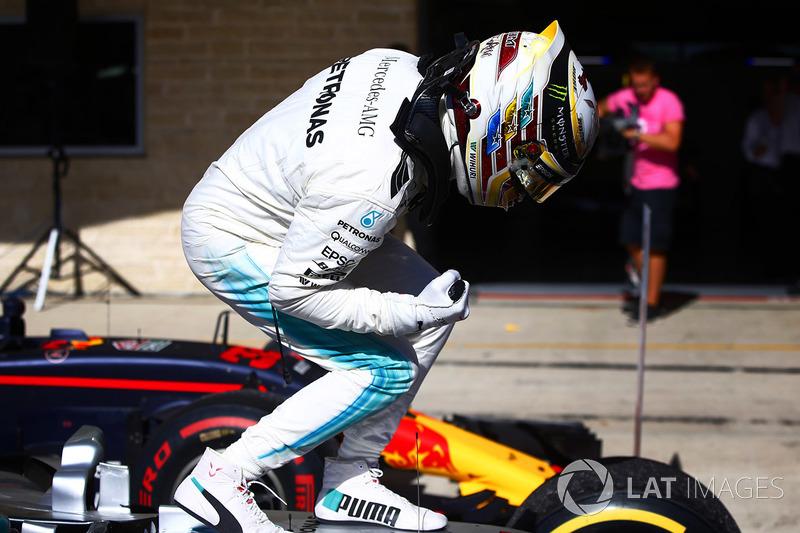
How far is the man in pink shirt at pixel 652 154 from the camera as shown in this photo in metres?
6.35

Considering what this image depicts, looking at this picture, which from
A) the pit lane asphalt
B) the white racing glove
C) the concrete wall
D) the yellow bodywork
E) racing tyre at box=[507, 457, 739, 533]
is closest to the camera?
the white racing glove

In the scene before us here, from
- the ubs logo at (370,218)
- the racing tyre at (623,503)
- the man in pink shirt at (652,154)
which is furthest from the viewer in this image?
the man in pink shirt at (652,154)

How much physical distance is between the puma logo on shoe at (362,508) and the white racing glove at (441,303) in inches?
23.7

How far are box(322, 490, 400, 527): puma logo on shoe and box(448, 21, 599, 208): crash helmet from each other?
97cm

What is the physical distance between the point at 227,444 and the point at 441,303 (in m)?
1.00

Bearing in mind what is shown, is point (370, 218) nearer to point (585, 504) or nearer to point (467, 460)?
point (585, 504)

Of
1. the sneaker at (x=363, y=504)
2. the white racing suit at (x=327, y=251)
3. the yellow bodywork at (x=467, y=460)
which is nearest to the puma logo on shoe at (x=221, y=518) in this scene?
the white racing suit at (x=327, y=251)

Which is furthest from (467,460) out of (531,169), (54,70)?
(54,70)

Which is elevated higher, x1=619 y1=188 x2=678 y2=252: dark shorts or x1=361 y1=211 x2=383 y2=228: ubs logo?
x1=361 y1=211 x2=383 y2=228: ubs logo

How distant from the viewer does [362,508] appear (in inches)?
98.3

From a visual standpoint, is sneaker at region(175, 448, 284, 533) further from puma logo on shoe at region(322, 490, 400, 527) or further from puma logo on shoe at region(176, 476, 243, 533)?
puma logo on shoe at region(322, 490, 400, 527)

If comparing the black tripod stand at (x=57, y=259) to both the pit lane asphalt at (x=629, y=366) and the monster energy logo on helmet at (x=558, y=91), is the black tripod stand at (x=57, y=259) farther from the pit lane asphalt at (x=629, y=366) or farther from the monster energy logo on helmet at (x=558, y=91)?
the monster energy logo on helmet at (x=558, y=91)

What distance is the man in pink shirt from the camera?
635 cm

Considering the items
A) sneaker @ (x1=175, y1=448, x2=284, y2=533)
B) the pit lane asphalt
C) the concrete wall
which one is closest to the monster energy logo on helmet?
sneaker @ (x1=175, y1=448, x2=284, y2=533)
